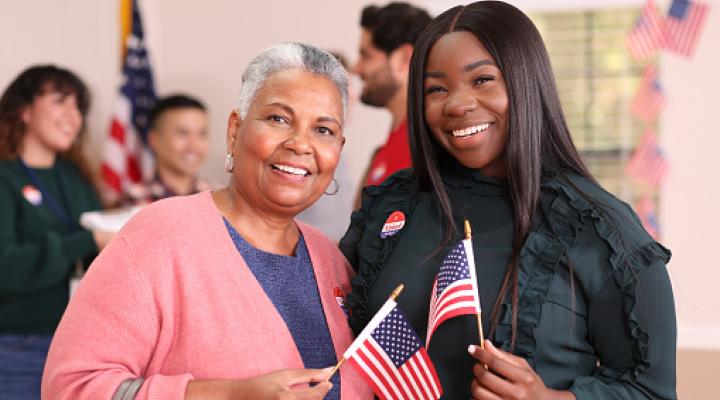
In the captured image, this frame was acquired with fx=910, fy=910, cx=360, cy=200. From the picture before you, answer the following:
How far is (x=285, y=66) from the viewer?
1.74m

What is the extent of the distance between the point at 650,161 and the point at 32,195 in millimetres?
3653

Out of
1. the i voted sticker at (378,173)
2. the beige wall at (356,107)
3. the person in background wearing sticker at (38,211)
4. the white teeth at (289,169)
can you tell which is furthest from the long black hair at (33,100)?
the white teeth at (289,169)

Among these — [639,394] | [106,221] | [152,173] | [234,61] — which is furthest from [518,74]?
[234,61]

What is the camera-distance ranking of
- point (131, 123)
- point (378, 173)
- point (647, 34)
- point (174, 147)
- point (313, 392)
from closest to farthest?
point (313, 392) < point (378, 173) < point (174, 147) < point (131, 123) < point (647, 34)

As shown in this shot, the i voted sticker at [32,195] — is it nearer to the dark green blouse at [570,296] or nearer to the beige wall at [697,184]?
the dark green blouse at [570,296]

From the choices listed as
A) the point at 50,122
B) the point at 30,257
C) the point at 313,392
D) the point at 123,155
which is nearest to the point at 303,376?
the point at 313,392

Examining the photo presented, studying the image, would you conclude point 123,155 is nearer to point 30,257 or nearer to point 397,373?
point 30,257

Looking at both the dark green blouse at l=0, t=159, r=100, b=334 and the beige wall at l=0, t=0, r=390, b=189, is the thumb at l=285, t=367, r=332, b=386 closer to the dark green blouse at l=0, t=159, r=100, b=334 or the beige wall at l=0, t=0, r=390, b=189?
the dark green blouse at l=0, t=159, r=100, b=334

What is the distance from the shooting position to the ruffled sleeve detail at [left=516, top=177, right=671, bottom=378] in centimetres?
158

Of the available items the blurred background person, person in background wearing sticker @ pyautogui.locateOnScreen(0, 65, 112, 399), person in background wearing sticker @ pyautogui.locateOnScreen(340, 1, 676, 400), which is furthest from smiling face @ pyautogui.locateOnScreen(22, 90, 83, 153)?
person in background wearing sticker @ pyautogui.locateOnScreen(340, 1, 676, 400)

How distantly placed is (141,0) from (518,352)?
4370 mm

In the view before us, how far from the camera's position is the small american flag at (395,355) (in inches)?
65.5

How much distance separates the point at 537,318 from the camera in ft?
5.29

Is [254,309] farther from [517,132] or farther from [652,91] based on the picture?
[652,91]
